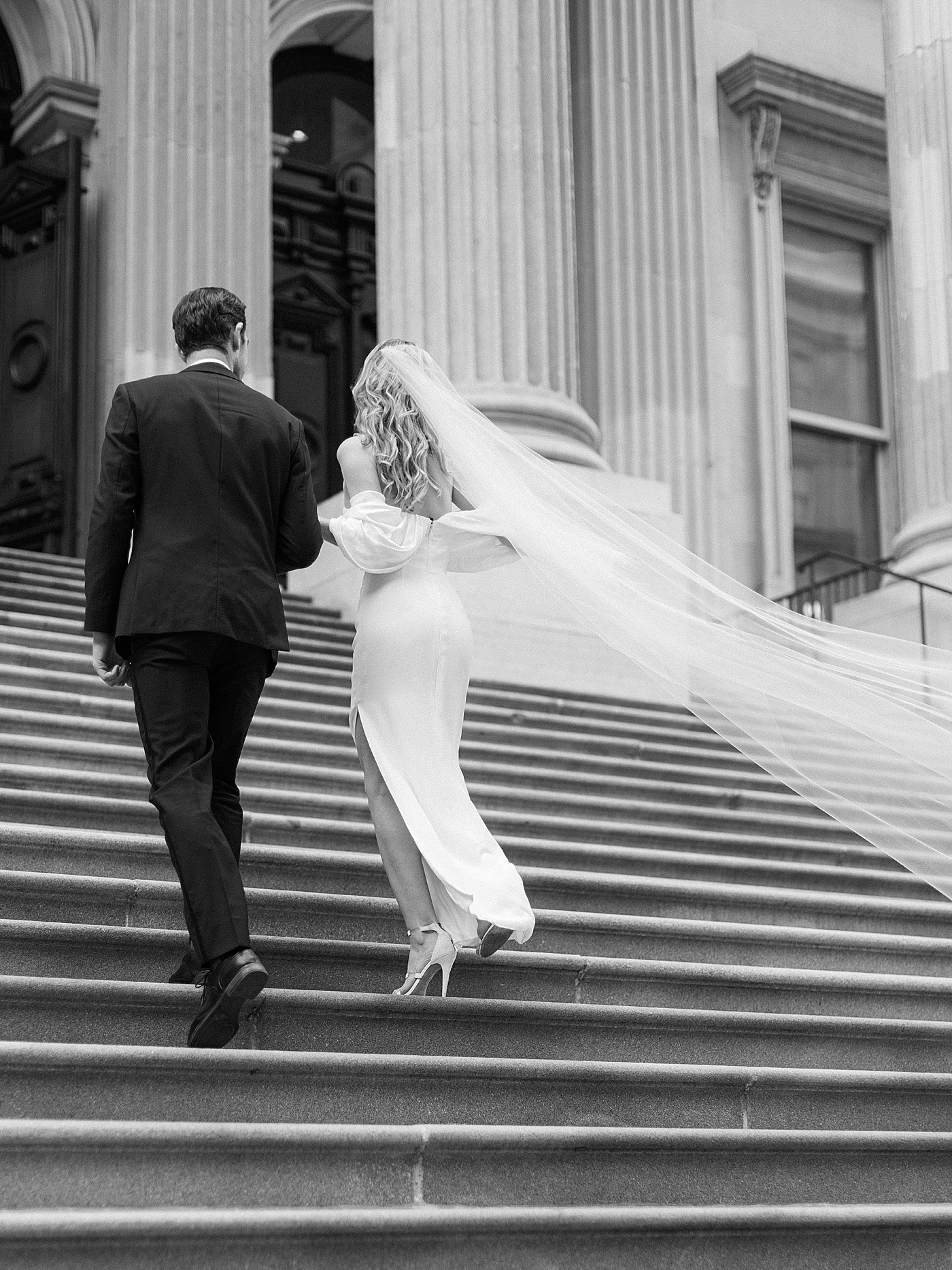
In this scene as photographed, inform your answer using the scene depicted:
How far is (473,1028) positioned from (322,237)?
41.5 ft

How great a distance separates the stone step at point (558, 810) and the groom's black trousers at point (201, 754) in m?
1.63

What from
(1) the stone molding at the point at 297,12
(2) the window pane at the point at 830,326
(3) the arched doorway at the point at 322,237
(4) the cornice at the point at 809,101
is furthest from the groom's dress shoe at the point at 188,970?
(4) the cornice at the point at 809,101

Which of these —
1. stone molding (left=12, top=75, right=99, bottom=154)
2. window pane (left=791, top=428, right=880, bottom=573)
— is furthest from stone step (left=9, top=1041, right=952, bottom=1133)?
window pane (left=791, top=428, right=880, bottom=573)

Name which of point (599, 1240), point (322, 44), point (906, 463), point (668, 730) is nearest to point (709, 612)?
point (599, 1240)

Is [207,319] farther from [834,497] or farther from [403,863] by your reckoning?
[834,497]

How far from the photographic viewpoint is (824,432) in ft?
57.6

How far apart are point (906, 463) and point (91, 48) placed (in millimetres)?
7295

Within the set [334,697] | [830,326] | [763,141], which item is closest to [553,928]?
[334,697]

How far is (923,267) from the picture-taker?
1283 cm

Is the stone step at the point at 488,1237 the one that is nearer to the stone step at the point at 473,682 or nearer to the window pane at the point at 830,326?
the stone step at the point at 473,682

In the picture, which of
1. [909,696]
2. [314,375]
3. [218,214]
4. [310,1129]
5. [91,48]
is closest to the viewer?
[310,1129]

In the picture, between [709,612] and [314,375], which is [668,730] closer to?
[709,612]

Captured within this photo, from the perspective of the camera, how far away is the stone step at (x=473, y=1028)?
15.1ft

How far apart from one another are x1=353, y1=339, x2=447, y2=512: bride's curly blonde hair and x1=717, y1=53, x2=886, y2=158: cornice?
12274 mm
